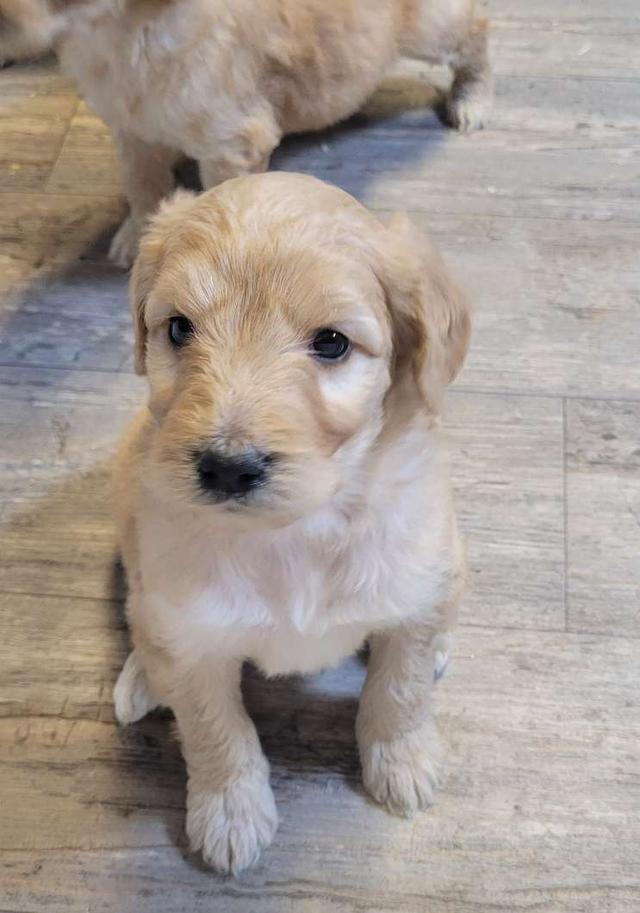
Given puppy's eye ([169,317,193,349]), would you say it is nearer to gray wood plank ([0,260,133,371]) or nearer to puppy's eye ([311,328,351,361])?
puppy's eye ([311,328,351,361])

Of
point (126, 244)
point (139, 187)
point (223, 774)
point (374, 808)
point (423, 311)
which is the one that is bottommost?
point (374, 808)

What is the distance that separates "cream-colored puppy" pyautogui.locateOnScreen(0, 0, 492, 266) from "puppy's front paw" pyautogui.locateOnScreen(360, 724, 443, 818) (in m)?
1.18

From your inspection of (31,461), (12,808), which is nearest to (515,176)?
(31,461)

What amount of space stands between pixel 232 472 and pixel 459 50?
1.77m

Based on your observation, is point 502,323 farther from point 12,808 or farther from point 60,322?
point 12,808

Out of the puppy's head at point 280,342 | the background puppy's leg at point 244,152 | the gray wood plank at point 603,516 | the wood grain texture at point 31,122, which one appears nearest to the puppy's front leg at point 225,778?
the puppy's head at point 280,342

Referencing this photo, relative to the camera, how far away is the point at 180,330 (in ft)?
3.68

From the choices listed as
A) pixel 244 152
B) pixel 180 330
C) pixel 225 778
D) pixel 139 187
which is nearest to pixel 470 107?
pixel 244 152

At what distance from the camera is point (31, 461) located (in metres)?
1.98

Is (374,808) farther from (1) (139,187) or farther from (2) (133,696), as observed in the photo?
(1) (139,187)

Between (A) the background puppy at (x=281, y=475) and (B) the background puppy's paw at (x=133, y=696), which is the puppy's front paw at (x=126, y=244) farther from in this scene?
(B) the background puppy's paw at (x=133, y=696)

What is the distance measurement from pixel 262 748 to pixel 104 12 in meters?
1.31

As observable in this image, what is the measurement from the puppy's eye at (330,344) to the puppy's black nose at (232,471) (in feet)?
0.48

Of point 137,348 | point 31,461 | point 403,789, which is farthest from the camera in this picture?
point 31,461
